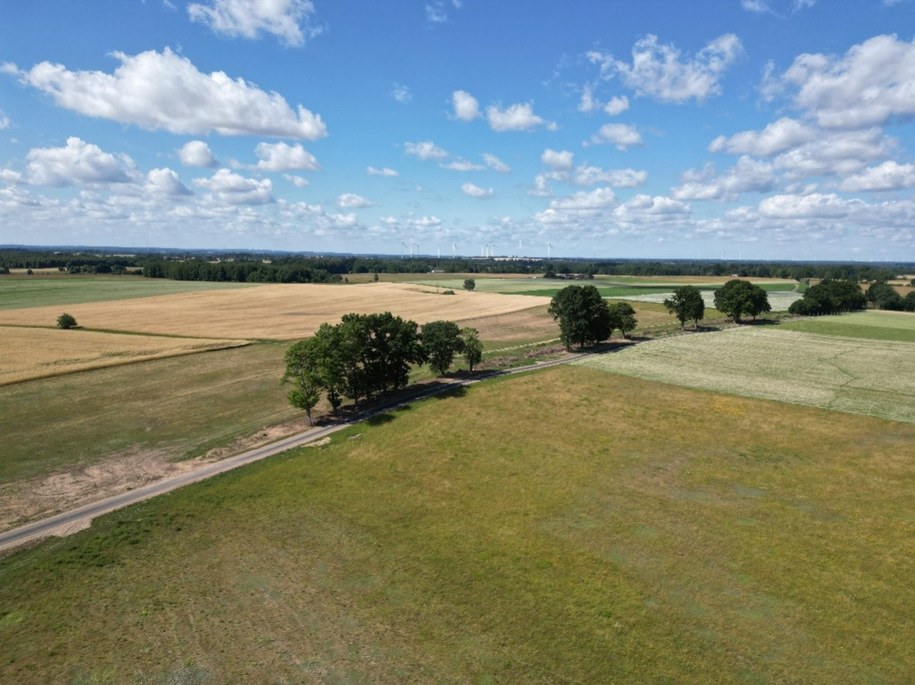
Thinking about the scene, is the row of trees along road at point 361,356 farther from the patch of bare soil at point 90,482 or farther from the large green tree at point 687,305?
the large green tree at point 687,305

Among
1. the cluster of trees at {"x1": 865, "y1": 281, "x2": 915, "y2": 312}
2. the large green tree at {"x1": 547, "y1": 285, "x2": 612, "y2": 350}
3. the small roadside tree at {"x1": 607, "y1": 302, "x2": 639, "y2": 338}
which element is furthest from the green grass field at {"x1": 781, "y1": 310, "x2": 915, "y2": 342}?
the large green tree at {"x1": 547, "y1": 285, "x2": 612, "y2": 350}

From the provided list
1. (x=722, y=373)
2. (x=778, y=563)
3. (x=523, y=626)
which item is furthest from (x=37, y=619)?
(x=722, y=373)

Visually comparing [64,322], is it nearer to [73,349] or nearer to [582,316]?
[73,349]

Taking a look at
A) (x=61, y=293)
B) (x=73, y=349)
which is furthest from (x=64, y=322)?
(x=61, y=293)

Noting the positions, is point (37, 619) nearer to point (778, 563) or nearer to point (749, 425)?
point (778, 563)

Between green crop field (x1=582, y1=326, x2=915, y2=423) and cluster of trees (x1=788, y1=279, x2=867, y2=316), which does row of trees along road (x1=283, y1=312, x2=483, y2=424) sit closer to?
green crop field (x1=582, y1=326, x2=915, y2=423)
